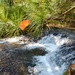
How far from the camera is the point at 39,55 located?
623 cm

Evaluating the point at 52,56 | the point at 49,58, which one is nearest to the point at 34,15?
the point at 52,56

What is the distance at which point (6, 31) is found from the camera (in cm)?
814

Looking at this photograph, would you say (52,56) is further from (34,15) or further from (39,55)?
(34,15)

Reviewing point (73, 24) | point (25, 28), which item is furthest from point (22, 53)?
point (73, 24)

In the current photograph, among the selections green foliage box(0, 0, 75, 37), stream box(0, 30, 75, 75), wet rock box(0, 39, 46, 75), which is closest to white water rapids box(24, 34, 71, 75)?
stream box(0, 30, 75, 75)

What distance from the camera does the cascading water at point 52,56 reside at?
5418mm

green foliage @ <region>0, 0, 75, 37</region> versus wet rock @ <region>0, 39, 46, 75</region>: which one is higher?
green foliage @ <region>0, 0, 75, 37</region>

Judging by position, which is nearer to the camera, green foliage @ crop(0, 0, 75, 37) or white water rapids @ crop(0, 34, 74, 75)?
white water rapids @ crop(0, 34, 74, 75)

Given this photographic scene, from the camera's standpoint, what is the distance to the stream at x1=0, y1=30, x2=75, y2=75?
17.9ft

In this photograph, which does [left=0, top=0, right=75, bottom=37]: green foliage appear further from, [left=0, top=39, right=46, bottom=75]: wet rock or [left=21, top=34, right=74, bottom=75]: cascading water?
[left=0, top=39, right=46, bottom=75]: wet rock

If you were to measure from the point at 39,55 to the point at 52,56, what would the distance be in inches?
13.2

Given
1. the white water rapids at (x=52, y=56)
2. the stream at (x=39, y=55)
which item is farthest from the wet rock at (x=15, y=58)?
the white water rapids at (x=52, y=56)

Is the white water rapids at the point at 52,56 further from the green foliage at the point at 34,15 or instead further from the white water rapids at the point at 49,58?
the green foliage at the point at 34,15

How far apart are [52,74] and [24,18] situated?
3.49m
